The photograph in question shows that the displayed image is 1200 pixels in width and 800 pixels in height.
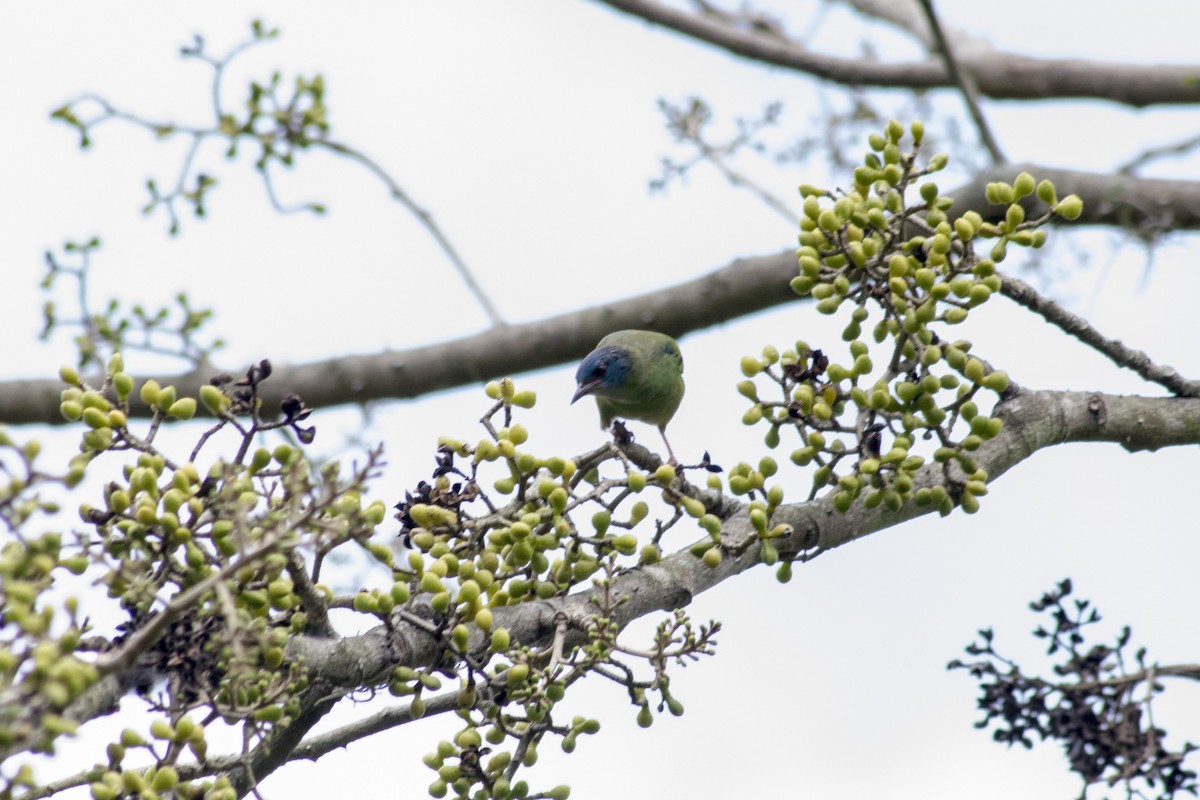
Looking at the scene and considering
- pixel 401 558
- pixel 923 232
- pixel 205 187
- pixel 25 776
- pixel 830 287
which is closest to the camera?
pixel 25 776

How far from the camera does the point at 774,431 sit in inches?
Answer: 114

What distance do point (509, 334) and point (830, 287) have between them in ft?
13.9

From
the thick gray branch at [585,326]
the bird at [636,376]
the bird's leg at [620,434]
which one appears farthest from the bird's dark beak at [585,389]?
the bird's leg at [620,434]

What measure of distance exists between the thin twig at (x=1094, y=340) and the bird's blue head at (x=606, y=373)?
8.16ft

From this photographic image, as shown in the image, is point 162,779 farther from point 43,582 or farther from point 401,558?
point 401,558

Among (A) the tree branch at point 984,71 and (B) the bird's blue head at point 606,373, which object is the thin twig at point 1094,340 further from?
(A) the tree branch at point 984,71

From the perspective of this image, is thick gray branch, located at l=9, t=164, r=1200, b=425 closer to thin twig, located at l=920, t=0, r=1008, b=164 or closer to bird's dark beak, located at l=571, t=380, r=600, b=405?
thin twig, located at l=920, t=0, r=1008, b=164

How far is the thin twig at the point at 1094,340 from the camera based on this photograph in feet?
11.3

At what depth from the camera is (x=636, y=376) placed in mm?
5832

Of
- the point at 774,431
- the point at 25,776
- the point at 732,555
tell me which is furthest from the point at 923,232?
the point at 25,776

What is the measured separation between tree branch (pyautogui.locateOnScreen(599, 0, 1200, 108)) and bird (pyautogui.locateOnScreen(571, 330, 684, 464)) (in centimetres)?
317

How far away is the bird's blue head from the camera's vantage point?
572 cm

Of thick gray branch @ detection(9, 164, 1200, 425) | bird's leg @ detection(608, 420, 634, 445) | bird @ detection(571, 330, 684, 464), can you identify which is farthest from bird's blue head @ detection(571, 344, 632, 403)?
bird's leg @ detection(608, 420, 634, 445)

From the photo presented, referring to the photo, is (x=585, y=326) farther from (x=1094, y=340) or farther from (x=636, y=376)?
(x=1094, y=340)
